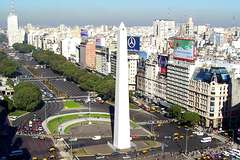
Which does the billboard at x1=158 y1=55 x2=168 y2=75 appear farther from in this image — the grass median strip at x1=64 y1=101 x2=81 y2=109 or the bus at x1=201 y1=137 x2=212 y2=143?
the bus at x1=201 y1=137 x2=212 y2=143

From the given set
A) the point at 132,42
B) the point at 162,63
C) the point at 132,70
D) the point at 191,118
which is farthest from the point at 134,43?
the point at 191,118

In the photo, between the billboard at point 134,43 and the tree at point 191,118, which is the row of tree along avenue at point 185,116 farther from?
the billboard at point 134,43

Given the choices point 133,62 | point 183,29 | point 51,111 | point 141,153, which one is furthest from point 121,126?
point 183,29

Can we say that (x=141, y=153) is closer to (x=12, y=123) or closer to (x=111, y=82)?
(x=12, y=123)

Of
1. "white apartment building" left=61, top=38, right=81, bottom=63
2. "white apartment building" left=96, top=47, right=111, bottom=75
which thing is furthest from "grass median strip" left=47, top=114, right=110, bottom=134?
"white apartment building" left=61, top=38, right=81, bottom=63

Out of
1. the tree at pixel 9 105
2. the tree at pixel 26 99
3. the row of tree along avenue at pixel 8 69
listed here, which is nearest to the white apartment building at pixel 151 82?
the tree at pixel 26 99

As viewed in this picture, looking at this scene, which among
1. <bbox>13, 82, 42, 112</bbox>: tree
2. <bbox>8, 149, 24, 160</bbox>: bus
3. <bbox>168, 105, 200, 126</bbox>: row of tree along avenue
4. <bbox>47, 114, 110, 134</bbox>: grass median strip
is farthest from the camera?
<bbox>13, 82, 42, 112</bbox>: tree
